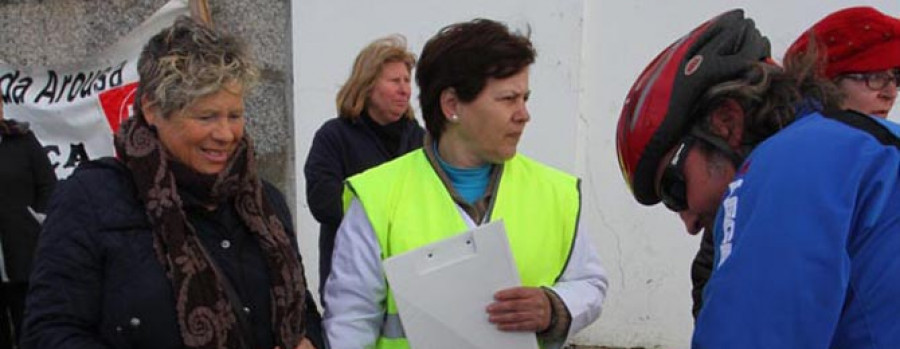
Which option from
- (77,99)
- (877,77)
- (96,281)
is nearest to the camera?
(96,281)

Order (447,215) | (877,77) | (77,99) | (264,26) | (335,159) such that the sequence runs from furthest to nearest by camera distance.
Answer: (77,99)
(264,26)
(335,159)
(877,77)
(447,215)

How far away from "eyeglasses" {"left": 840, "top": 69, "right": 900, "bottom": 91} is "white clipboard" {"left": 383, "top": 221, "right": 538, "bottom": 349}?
975 millimetres

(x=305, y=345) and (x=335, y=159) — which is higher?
(x=335, y=159)

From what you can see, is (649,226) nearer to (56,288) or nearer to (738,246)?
(56,288)

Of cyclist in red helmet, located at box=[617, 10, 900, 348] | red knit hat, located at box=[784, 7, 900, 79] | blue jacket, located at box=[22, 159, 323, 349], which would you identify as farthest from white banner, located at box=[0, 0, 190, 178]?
cyclist in red helmet, located at box=[617, 10, 900, 348]

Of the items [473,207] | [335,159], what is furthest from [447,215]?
[335,159]

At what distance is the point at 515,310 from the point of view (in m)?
1.89

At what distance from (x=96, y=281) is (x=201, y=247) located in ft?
0.77

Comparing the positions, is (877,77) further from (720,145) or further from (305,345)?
(305,345)

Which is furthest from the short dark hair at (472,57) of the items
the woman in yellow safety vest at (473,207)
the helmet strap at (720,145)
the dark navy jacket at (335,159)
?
the dark navy jacket at (335,159)

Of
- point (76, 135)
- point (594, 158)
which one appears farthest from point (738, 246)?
point (76, 135)

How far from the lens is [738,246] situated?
991 millimetres

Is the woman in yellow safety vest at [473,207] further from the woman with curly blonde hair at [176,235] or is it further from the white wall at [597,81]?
the white wall at [597,81]

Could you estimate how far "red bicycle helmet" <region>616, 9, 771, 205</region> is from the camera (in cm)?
118
